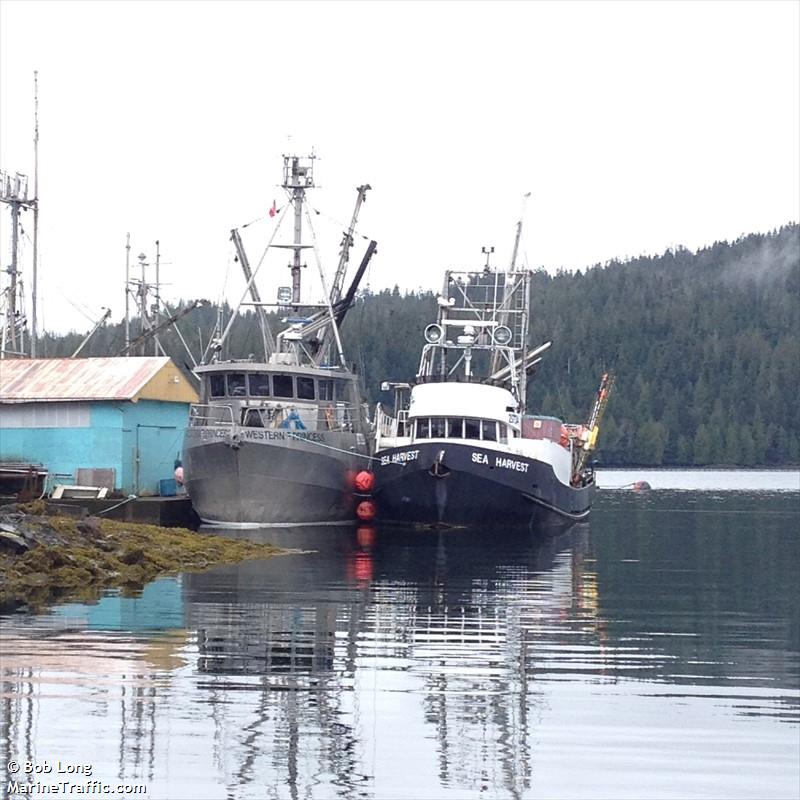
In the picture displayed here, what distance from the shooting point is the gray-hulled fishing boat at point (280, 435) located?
Result: 1918 inches

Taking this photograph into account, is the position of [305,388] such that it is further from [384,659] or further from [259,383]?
[384,659]

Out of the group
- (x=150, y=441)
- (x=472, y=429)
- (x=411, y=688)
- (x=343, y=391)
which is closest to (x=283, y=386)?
(x=343, y=391)

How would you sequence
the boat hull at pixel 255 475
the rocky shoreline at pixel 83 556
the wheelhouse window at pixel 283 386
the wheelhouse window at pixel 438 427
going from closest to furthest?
1. the rocky shoreline at pixel 83 556
2. the boat hull at pixel 255 475
3. the wheelhouse window at pixel 283 386
4. the wheelhouse window at pixel 438 427

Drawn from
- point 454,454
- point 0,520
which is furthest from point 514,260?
point 0,520

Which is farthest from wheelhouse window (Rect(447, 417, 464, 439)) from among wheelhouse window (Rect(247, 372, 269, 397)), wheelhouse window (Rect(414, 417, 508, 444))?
wheelhouse window (Rect(247, 372, 269, 397))

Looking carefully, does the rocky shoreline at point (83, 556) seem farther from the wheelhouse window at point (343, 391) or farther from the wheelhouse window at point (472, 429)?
the wheelhouse window at point (343, 391)

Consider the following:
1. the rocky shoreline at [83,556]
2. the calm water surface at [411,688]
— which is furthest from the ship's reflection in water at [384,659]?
the rocky shoreline at [83,556]

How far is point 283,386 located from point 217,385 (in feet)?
7.04

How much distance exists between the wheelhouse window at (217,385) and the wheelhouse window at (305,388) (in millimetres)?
2441

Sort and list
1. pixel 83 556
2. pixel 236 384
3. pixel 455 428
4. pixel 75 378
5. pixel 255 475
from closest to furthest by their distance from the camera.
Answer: pixel 83 556 → pixel 255 475 → pixel 236 384 → pixel 75 378 → pixel 455 428

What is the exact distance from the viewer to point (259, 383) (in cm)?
5150

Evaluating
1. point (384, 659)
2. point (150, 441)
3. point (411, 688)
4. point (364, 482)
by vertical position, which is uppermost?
point (150, 441)

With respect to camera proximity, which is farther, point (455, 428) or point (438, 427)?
point (438, 427)

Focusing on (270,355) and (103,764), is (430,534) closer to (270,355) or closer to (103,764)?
(270,355)
